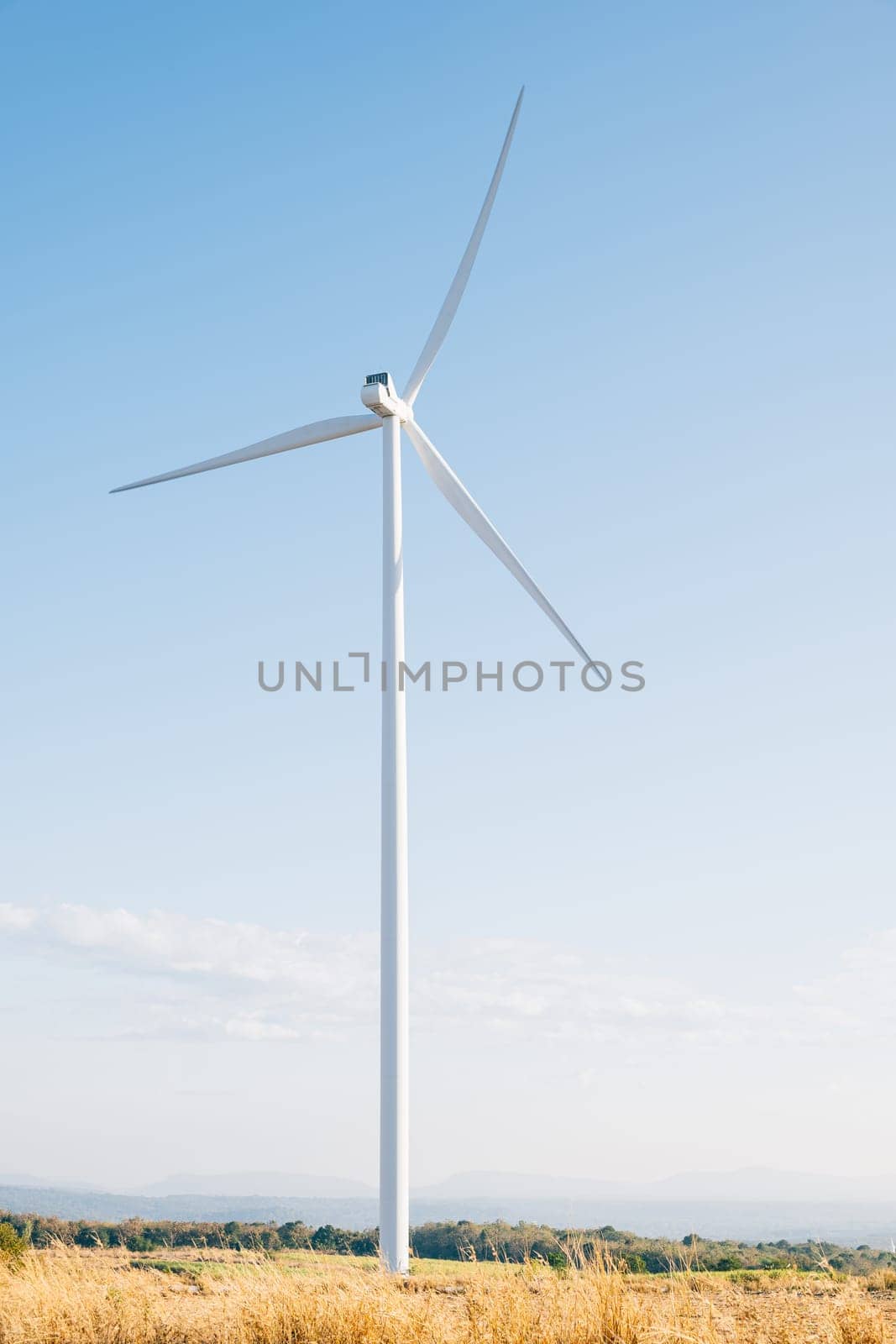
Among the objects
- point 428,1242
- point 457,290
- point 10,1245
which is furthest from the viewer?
point 457,290

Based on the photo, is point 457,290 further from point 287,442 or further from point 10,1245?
point 10,1245

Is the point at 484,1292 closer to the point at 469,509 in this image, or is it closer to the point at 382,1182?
the point at 382,1182

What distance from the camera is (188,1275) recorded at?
2459cm

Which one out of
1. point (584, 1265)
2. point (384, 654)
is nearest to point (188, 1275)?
point (584, 1265)

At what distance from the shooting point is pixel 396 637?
29.6 meters

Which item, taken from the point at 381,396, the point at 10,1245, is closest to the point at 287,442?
the point at 381,396

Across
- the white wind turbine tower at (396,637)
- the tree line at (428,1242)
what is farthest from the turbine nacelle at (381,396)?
the tree line at (428,1242)

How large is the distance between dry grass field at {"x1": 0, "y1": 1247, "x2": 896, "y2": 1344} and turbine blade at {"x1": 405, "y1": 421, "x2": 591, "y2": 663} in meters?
15.8

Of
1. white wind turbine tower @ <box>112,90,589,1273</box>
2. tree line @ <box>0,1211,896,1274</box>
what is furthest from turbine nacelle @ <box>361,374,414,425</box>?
tree line @ <box>0,1211,896,1274</box>

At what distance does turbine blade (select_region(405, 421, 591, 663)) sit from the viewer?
1245 inches

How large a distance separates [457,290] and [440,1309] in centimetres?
2727

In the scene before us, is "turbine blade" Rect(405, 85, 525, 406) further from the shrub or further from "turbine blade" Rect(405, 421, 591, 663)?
the shrub

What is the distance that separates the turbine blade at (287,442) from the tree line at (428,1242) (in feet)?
67.6

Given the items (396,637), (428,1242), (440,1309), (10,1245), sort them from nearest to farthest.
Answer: (440,1309) < (10,1245) < (396,637) < (428,1242)
